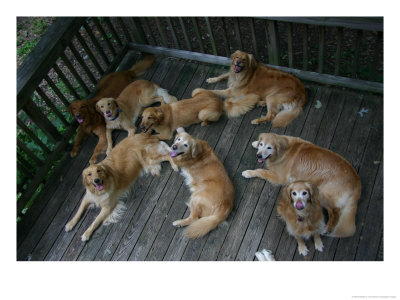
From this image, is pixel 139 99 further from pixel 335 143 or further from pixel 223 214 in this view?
pixel 335 143

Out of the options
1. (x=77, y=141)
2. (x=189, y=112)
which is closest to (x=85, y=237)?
(x=77, y=141)

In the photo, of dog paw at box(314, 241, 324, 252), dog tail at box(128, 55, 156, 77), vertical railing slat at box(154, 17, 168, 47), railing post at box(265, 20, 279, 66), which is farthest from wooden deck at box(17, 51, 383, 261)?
vertical railing slat at box(154, 17, 168, 47)

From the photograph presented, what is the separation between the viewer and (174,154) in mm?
3986

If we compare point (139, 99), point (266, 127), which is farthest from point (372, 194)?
point (139, 99)

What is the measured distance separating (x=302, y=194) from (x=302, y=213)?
23 cm

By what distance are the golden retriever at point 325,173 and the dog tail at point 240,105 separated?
3.36 ft

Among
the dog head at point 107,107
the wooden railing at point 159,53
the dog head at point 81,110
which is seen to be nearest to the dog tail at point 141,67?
the wooden railing at point 159,53

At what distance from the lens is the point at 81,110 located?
448 cm

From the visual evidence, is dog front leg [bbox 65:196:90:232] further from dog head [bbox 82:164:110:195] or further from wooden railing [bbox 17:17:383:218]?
wooden railing [bbox 17:17:383:218]

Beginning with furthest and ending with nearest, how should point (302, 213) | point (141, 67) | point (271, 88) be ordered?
point (141, 67) < point (271, 88) < point (302, 213)

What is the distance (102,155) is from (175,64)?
1886mm

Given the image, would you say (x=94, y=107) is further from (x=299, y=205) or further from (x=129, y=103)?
(x=299, y=205)

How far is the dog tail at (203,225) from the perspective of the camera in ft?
12.3

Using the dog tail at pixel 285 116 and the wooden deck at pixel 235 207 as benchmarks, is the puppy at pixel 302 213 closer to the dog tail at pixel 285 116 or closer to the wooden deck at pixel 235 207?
the wooden deck at pixel 235 207
